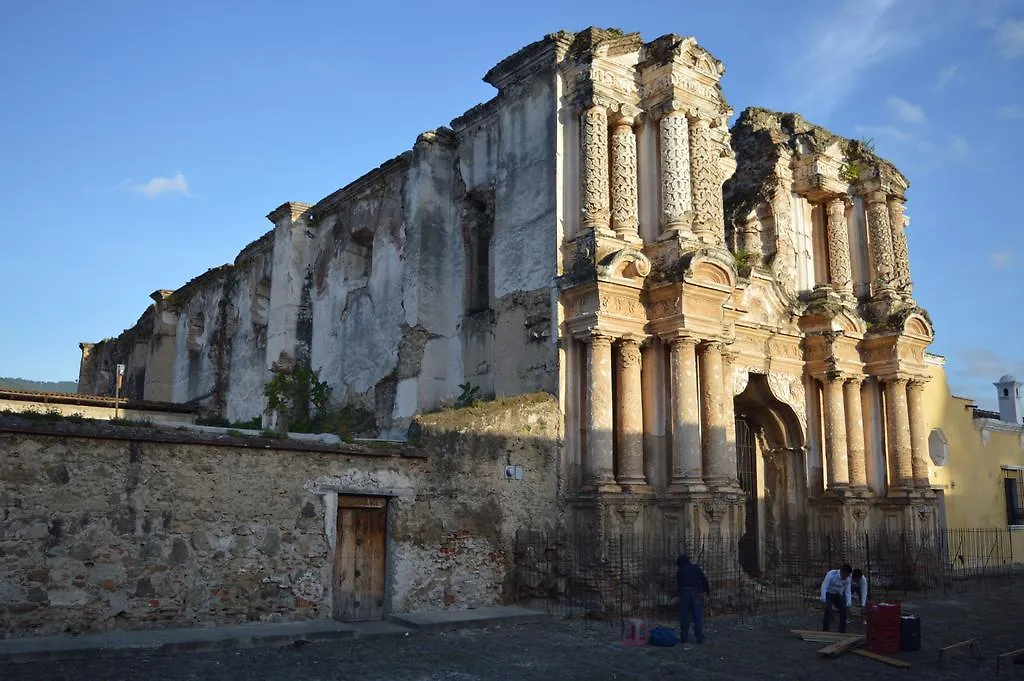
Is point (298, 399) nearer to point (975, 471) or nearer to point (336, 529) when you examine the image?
point (336, 529)

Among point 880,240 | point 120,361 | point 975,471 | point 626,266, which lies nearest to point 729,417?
point 626,266

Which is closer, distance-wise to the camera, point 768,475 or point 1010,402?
point 768,475

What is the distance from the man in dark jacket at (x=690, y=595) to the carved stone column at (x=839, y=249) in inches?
418

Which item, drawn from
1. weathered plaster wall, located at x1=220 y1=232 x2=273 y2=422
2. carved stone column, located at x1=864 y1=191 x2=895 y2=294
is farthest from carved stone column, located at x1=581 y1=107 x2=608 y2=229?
weathered plaster wall, located at x1=220 y1=232 x2=273 y2=422

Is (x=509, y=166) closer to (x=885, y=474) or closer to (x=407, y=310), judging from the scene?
(x=407, y=310)

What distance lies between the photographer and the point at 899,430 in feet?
66.0

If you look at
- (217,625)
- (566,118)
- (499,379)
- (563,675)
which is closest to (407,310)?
(499,379)

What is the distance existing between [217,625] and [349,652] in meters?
1.95

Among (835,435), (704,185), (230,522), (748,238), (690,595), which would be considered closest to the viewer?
(230,522)

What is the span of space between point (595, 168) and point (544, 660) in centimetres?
903

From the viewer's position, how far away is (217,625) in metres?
11.3

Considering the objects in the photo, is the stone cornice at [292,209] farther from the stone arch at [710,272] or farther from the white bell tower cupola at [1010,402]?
the white bell tower cupola at [1010,402]

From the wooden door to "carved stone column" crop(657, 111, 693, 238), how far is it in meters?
7.45

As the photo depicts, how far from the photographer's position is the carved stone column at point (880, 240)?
21484 millimetres
